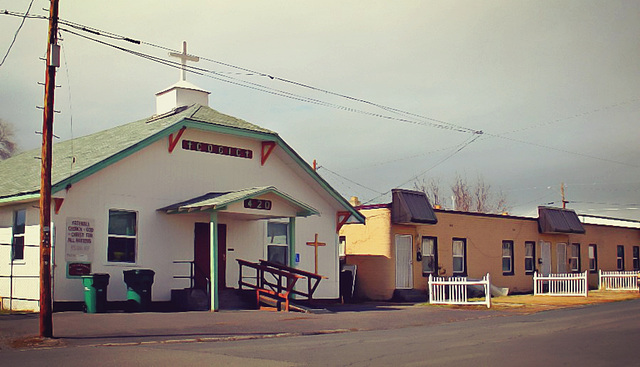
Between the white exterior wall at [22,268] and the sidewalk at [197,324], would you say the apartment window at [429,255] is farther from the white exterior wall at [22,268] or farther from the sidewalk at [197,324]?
the white exterior wall at [22,268]

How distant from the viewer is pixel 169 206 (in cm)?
2258

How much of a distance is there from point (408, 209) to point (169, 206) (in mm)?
10411

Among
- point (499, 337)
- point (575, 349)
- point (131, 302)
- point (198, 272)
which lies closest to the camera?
point (575, 349)

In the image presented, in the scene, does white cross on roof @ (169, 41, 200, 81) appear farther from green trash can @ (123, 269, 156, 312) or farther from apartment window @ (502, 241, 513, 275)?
apartment window @ (502, 241, 513, 275)

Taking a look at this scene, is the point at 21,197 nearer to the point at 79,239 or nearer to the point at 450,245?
the point at 79,239

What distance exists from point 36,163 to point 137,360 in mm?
16630

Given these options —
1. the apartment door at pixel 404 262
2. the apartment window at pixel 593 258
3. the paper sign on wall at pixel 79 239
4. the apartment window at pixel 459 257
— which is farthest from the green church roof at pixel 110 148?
the apartment window at pixel 593 258

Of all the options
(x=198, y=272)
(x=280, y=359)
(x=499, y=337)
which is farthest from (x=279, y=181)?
(x=280, y=359)

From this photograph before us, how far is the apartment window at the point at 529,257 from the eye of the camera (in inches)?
1443

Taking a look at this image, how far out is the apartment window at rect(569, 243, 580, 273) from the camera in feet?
131

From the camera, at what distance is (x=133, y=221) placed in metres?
21.9

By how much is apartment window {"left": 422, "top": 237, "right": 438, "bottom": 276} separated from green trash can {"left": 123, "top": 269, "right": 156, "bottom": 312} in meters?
13.6

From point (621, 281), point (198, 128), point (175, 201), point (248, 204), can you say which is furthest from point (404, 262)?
point (621, 281)

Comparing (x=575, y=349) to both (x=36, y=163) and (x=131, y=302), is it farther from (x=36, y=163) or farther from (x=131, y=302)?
(x=36, y=163)
